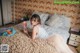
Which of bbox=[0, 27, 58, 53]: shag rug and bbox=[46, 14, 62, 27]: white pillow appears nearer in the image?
bbox=[0, 27, 58, 53]: shag rug

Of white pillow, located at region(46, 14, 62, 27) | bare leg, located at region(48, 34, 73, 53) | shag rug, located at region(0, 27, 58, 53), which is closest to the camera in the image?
shag rug, located at region(0, 27, 58, 53)

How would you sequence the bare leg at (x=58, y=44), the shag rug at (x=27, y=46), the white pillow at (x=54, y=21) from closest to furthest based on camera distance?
the shag rug at (x=27, y=46) < the bare leg at (x=58, y=44) < the white pillow at (x=54, y=21)

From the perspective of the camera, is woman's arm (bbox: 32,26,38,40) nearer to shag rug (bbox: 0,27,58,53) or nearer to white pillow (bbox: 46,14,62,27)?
shag rug (bbox: 0,27,58,53)

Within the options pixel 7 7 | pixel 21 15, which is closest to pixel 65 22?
pixel 21 15

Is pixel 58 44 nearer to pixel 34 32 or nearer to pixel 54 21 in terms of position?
pixel 34 32

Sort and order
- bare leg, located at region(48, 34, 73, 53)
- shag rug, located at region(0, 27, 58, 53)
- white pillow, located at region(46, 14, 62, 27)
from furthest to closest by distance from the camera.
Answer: white pillow, located at region(46, 14, 62, 27)
bare leg, located at region(48, 34, 73, 53)
shag rug, located at region(0, 27, 58, 53)

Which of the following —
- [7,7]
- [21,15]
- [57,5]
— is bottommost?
[21,15]

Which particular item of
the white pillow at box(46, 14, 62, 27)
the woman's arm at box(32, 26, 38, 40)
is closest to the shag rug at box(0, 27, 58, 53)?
the woman's arm at box(32, 26, 38, 40)

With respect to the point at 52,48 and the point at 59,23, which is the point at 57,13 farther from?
the point at 52,48

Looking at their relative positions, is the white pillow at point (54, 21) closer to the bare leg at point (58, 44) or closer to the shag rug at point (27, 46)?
the bare leg at point (58, 44)

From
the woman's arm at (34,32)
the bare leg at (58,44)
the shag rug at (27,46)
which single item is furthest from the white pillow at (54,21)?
the shag rug at (27,46)

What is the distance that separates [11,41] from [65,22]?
68.6 inches

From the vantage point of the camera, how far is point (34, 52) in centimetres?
129

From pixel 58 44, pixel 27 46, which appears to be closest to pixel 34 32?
pixel 27 46
